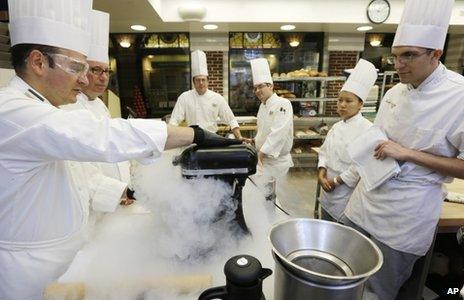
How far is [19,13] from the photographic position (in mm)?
996

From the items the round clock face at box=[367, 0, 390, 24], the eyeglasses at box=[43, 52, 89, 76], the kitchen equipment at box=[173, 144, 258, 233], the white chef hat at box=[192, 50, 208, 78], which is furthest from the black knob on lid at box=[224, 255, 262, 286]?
the round clock face at box=[367, 0, 390, 24]

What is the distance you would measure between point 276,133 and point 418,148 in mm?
1797

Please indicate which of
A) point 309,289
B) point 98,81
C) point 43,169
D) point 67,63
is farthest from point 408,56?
point 98,81

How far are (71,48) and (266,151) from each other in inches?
95.3

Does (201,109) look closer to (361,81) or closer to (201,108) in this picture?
(201,108)

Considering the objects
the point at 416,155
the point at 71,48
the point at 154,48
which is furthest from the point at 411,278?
the point at 154,48

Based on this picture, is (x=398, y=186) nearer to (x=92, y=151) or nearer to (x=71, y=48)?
(x=92, y=151)

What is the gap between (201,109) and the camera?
391cm

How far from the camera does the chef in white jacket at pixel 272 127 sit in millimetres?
3176

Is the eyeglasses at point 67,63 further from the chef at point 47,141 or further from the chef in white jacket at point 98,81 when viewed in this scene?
the chef in white jacket at point 98,81

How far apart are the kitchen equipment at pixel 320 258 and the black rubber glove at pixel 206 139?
342 millimetres

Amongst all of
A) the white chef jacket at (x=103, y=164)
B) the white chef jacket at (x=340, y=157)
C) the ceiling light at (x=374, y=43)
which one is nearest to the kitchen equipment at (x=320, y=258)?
the white chef jacket at (x=103, y=164)

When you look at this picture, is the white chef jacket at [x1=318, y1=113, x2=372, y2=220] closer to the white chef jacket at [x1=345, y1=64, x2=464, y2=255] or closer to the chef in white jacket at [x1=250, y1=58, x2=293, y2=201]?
the white chef jacket at [x1=345, y1=64, x2=464, y2=255]

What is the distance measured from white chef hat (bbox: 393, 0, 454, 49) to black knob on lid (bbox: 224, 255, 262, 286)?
4.62ft
